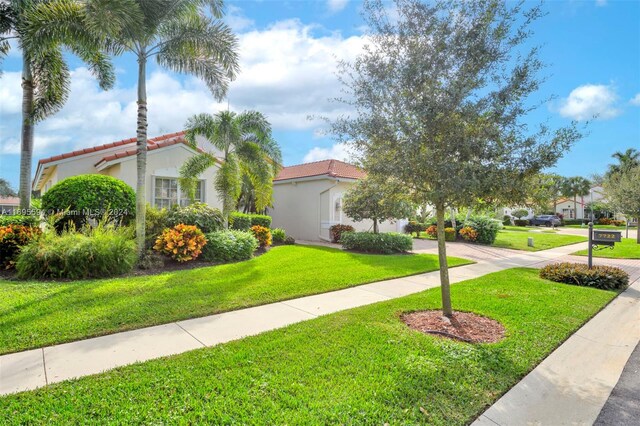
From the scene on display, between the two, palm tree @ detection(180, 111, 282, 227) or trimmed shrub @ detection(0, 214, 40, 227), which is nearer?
trimmed shrub @ detection(0, 214, 40, 227)

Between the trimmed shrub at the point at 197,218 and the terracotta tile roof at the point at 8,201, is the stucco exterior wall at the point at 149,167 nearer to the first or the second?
the trimmed shrub at the point at 197,218

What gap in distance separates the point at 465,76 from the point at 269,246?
1055 centimetres

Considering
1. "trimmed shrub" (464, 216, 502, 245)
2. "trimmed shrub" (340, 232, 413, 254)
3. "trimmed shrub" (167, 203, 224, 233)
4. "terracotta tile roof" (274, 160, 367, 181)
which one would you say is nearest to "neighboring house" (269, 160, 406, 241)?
"terracotta tile roof" (274, 160, 367, 181)

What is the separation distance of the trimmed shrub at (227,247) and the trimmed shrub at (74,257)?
210 centimetres

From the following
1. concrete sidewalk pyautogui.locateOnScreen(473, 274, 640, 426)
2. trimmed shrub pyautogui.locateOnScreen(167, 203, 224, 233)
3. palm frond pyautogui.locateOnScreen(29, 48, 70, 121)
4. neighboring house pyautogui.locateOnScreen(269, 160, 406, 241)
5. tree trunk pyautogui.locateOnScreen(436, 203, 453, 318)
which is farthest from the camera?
neighboring house pyautogui.locateOnScreen(269, 160, 406, 241)

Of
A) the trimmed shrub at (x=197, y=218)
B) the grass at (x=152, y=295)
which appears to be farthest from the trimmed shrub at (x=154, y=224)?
the grass at (x=152, y=295)

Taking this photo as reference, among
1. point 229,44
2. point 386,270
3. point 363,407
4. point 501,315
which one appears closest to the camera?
point 363,407

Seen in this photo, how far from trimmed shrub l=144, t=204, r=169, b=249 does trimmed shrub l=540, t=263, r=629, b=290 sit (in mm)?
10543

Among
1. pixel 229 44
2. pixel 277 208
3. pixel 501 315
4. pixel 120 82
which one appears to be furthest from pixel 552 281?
pixel 120 82

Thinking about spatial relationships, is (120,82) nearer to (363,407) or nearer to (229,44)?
(229,44)

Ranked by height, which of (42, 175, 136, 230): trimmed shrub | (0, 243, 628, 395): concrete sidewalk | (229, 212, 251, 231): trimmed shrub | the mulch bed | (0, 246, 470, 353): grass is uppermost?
(42, 175, 136, 230): trimmed shrub

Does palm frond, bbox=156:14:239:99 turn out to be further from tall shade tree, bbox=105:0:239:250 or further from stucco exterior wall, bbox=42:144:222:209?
stucco exterior wall, bbox=42:144:222:209

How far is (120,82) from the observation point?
549 inches

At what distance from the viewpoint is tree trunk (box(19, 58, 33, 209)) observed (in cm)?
1151
